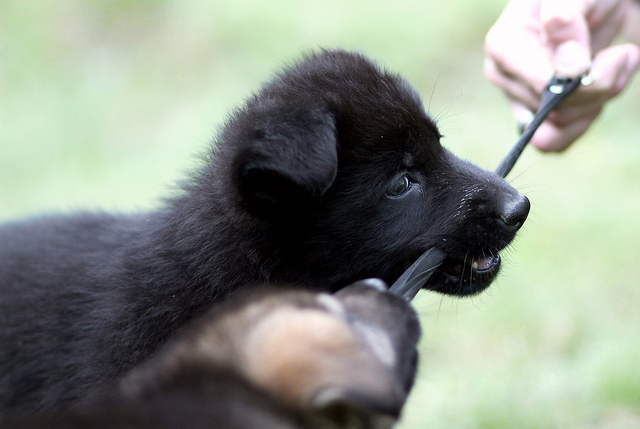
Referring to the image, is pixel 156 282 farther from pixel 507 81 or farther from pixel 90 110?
pixel 90 110

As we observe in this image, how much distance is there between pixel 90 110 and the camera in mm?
8961

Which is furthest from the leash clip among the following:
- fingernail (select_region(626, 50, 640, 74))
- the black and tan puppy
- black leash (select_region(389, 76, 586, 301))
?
the black and tan puppy

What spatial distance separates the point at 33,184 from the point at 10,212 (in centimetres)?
71

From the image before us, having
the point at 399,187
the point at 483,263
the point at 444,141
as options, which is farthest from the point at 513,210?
the point at 444,141

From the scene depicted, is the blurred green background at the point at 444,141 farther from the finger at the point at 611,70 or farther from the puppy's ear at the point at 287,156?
the puppy's ear at the point at 287,156

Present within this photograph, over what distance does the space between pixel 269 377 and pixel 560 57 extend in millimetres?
2237

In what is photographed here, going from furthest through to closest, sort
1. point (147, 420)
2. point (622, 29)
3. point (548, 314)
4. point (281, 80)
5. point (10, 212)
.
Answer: point (10, 212) → point (548, 314) → point (622, 29) → point (281, 80) → point (147, 420)

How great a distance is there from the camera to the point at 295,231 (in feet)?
9.14

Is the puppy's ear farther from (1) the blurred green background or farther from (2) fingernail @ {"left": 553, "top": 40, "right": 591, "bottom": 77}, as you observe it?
(1) the blurred green background

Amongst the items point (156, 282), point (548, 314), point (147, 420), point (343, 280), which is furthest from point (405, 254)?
point (548, 314)

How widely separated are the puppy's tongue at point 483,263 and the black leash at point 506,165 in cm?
20

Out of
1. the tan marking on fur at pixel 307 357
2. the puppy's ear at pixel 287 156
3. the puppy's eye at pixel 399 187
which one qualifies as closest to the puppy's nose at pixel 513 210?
the puppy's eye at pixel 399 187

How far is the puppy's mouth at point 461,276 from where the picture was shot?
9.56 feet

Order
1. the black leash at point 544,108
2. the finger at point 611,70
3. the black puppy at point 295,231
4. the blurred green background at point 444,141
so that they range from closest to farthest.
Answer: the black puppy at point 295,231, the black leash at point 544,108, the finger at point 611,70, the blurred green background at point 444,141
